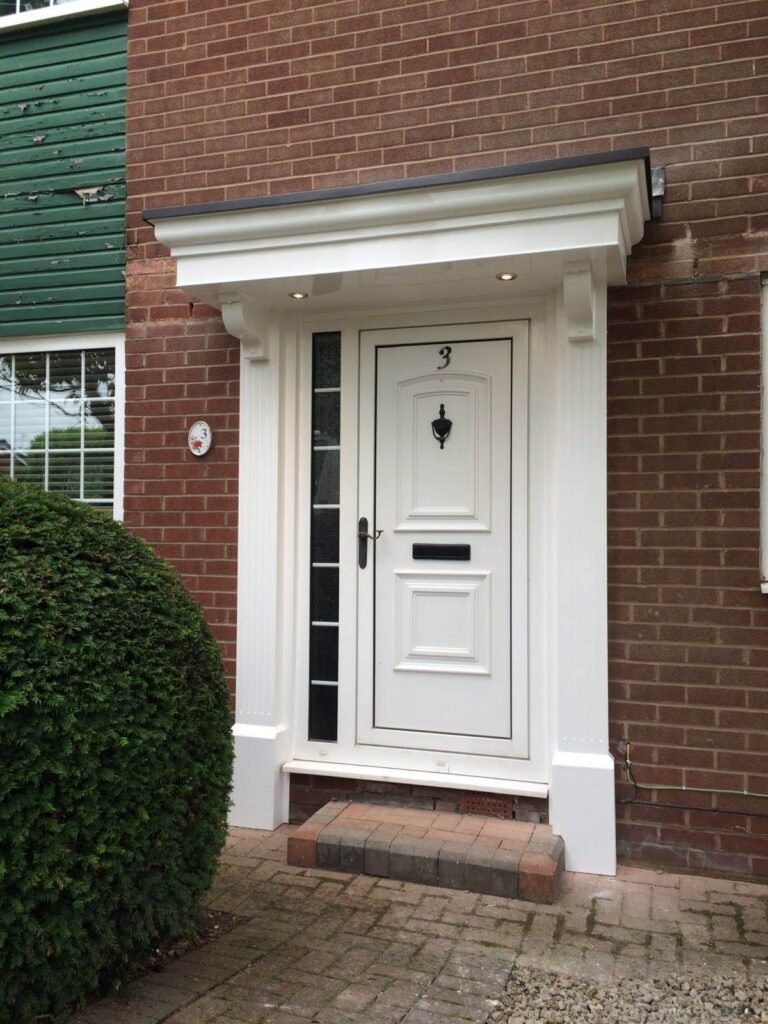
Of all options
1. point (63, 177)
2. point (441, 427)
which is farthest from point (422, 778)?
point (63, 177)

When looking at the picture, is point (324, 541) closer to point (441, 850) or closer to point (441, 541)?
point (441, 541)

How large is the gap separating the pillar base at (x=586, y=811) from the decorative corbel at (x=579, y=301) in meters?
1.92

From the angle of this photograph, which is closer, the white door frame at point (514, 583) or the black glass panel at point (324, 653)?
the white door frame at point (514, 583)

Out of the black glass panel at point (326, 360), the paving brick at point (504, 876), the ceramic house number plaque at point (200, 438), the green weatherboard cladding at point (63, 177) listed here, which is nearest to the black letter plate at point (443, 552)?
the black glass panel at point (326, 360)

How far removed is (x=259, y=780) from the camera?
4262mm

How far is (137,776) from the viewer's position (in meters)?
2.53

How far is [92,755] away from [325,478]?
90.9 inches

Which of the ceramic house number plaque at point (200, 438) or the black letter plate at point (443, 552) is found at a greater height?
the ceramic house number plaque at point (200, 438)

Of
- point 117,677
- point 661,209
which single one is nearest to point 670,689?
point 661,209

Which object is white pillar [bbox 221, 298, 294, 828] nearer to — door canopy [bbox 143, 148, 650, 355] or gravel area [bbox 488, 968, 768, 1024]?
door canopy [bbox 143, 148, 650, 355]

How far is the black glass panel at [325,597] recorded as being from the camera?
4.41 metres

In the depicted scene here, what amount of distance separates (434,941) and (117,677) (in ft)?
5.15

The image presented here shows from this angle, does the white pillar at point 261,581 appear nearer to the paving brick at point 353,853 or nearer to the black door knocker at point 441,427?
the paving brick at point 353,853

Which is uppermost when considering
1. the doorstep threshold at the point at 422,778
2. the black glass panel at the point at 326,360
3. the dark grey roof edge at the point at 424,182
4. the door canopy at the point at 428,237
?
the dark grey roof edge at the point at 424,182
